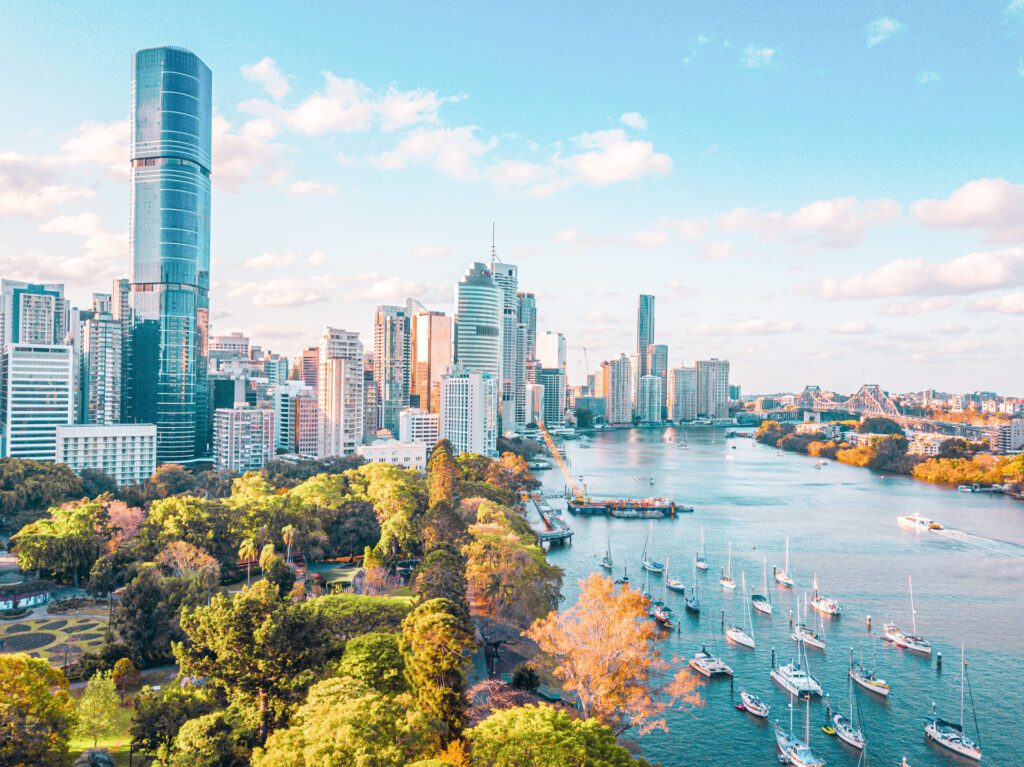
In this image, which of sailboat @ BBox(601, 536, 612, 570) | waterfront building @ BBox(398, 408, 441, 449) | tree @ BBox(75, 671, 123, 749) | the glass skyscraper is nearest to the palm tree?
tree @ BBox(75, 671, 123, 749)

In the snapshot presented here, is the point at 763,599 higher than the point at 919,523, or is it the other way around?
the point at 919,523

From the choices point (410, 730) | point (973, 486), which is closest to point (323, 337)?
point (973, 486)

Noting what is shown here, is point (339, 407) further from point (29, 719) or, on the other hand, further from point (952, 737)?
point (29, 719)

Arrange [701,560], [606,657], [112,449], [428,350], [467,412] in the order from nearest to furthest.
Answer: [606,657] → [701,560] → [112,449] → [467,412] → [428,350]

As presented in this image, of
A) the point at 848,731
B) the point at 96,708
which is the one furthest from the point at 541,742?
the point at 848,731

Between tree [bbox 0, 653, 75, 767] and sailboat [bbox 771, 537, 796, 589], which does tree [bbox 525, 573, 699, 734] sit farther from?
sailboat [bbox 771, 537, 796, 589]

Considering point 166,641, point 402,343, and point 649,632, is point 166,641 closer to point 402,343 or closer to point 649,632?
point 649,632

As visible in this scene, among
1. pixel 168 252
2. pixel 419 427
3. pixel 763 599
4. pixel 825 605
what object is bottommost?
pixel 763 599
